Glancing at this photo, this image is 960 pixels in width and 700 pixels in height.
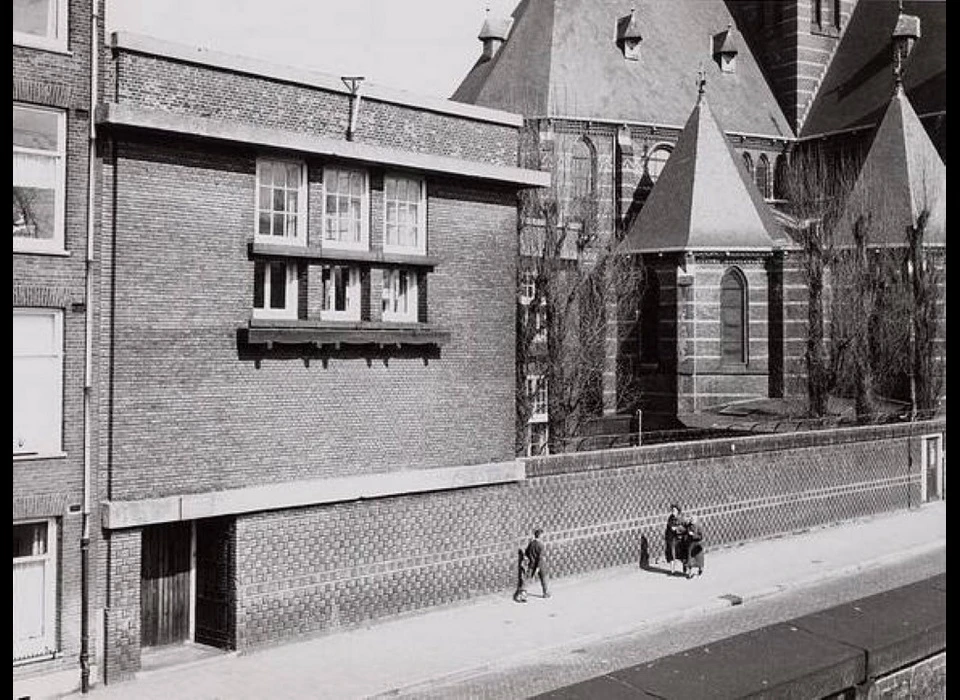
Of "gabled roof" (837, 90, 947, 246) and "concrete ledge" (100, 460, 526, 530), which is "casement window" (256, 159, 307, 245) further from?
"gabled roof" (837, 90, 947, 246)

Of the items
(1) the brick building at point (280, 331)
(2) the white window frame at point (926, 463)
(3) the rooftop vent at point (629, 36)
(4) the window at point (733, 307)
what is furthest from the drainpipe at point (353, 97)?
(4) the window at point (733, 307)

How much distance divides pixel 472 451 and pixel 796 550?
766 cm

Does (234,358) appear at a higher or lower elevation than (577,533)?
higher

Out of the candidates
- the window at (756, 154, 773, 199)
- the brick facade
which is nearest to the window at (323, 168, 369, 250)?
the brick facade

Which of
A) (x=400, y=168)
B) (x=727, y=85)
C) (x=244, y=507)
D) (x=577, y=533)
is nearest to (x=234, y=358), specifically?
(x=244, y=507)

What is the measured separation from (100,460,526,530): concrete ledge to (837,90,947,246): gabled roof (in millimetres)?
13049

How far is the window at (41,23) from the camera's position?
10.2 metres

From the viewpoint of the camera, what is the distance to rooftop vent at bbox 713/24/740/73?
84.8ft

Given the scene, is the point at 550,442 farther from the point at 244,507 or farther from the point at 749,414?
the point at 244,507

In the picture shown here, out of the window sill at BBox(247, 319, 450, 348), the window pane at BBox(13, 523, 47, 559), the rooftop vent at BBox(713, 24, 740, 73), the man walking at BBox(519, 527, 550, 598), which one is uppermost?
the rooftop vent at BBox(713, 24, 740, 73)

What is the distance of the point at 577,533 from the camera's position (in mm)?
17094

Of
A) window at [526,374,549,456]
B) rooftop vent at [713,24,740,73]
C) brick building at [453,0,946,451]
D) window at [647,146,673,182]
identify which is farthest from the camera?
window at [647,146,673,182]

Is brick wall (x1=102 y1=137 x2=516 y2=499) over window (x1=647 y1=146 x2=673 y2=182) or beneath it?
beneath

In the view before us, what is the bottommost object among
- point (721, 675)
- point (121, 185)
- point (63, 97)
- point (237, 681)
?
point (237, 681)
